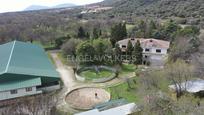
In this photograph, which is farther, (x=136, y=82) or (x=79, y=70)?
(x=79, y=70)

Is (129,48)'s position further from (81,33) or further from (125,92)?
(81,33)

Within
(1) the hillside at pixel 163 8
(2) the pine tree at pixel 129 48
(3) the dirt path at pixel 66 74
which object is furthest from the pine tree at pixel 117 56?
(1) the hillside at pixel 163 8

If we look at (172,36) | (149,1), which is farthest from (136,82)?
(149,1)

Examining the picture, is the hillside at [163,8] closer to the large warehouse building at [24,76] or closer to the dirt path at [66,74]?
the dirt path at [66,74]

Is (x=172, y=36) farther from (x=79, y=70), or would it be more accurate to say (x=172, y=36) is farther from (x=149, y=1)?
(x=149, y=1)

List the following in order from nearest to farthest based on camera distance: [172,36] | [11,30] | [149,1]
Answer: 1. [172,36]
2. [11,30]
3. [149,1]

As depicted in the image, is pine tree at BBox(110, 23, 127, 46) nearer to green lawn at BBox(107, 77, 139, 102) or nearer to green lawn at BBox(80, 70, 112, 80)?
green lawn at BBox(80, 70, 112, 80)

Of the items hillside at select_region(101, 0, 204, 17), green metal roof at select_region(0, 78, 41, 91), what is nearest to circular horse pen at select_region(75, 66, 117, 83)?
green metal roof at select_region(0, 78, 41, 91)
